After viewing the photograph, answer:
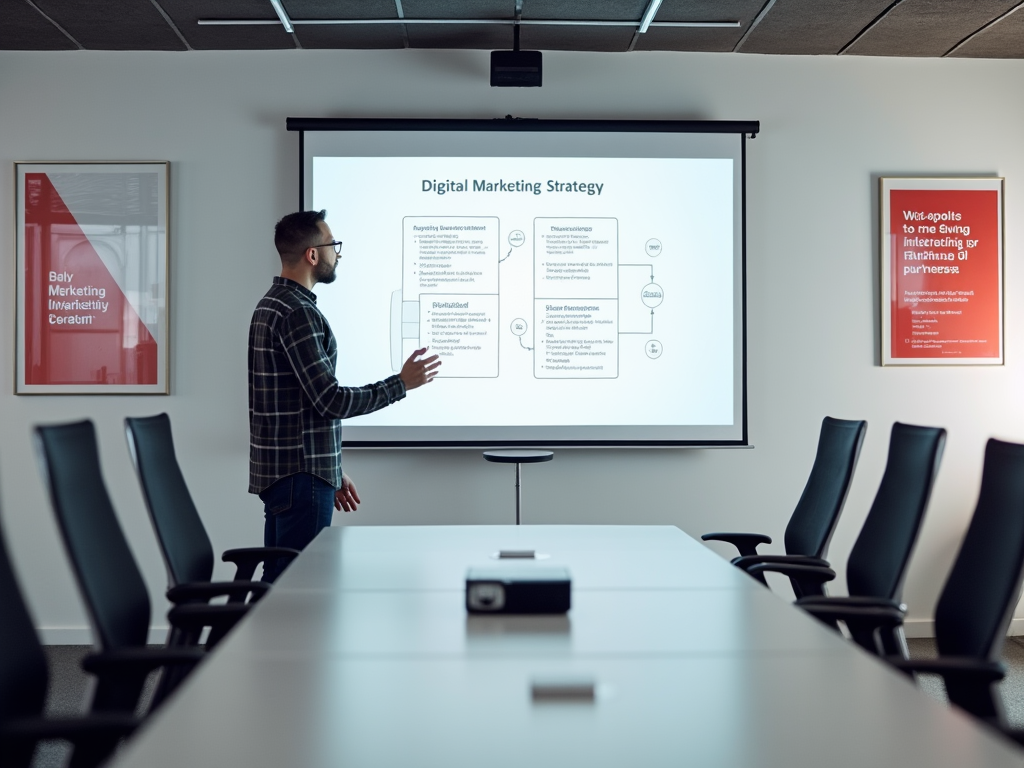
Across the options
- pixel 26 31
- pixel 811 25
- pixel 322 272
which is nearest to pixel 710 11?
pixel 811 25

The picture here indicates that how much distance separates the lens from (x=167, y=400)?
4.65 m

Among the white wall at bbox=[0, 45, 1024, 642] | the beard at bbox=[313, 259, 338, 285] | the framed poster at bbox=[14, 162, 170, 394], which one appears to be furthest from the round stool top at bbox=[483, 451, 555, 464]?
the framed poster at bbox=[14, 162, 170, 394]

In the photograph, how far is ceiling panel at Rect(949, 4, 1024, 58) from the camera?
4262 mm

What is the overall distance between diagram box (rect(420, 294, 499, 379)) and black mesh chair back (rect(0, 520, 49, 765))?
9.95ft

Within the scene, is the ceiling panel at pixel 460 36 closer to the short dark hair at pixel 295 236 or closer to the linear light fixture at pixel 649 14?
the linear light fixture at pixel 649 14

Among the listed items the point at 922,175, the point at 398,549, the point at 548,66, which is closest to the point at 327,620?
the point at 398,549

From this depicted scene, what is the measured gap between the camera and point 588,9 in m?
4.16

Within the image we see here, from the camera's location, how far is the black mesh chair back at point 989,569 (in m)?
1.86

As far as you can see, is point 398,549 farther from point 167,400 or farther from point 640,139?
point 640,139

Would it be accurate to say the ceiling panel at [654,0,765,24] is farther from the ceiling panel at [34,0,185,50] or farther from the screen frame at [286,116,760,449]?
the ceiling panel at [34,0,185,50]

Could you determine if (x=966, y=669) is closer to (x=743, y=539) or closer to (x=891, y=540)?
(x=891, y=540)

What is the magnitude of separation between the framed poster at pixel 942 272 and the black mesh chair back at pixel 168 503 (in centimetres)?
358

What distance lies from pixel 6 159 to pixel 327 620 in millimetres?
3875

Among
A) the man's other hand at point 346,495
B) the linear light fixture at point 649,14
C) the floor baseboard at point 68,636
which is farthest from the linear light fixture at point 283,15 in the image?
the floor baseboard at point 68,636
